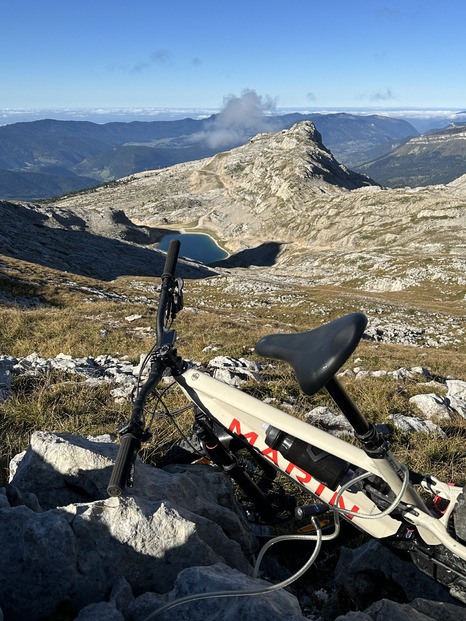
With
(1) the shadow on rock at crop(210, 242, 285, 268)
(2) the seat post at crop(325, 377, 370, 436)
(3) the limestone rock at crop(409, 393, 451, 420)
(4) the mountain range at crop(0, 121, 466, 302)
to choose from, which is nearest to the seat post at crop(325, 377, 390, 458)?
(2) the seat post at crop(325, 377, 370, 436)

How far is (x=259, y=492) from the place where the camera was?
3963 mm

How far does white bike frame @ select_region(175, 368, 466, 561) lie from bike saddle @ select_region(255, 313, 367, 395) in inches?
28.1

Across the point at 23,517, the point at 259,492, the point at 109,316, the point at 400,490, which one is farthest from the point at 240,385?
the point at 109,316

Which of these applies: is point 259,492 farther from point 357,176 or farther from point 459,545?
point 357,176

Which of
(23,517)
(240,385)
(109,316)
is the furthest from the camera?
(109,316)

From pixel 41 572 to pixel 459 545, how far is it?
301 cm

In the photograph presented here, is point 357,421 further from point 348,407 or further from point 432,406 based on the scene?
point 432,406

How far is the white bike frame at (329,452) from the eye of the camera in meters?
2.95

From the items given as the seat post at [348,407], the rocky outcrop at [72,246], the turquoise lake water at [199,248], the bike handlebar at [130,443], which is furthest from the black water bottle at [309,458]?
the turquoise lake water at [199,248]

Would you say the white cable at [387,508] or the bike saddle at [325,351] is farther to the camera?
the white cable at [387,508]

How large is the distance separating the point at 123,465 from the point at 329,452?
1.68 meters

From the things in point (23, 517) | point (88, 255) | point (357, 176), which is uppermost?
point (357, 176)

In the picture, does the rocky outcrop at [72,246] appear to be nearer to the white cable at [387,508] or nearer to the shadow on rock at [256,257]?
the shadow on rock at [256,257]

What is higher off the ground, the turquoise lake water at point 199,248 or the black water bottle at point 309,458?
the black water bottle at point 309,458
